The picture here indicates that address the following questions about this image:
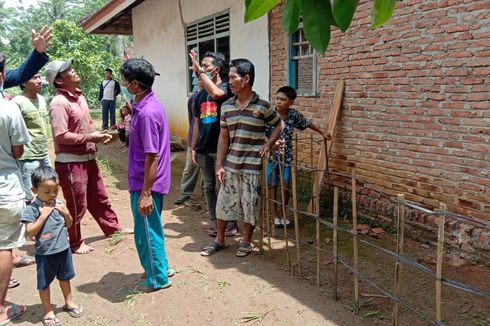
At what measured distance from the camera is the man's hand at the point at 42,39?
3006 millimetres

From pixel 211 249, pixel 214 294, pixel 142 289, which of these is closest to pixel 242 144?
pixel 211 249

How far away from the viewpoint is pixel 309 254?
12.7 feet

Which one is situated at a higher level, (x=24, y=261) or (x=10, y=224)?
(x=10, y=224)

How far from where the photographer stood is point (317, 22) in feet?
3.28

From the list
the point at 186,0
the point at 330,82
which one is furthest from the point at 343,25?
the point at 186,0

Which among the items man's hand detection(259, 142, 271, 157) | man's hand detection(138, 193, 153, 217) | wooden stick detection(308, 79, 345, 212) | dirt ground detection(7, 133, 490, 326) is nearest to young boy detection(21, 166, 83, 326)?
dirt ground detection(7, 133, 490, 326)

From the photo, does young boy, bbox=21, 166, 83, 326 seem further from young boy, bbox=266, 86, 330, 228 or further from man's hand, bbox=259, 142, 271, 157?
young boy, bbox=266, 86, 330, 228

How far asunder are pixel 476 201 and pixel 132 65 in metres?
2.97

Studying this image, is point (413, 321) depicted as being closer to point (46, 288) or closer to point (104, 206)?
point (46, 288)

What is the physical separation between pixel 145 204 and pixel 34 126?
5.53ft

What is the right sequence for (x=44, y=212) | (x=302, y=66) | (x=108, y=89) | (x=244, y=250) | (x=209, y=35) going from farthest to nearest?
(x=108, y=89)
(x=209, y=35)
(x=302, y=66)
(x=244, y=250)
(x=44, y=212)

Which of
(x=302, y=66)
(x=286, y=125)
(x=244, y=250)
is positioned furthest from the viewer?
(x=302, y=66)

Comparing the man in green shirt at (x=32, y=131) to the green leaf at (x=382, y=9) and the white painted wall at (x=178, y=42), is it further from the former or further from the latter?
the green leaf at (x=382, y=9)

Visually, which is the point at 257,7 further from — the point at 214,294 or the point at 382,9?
the point at 214,294
